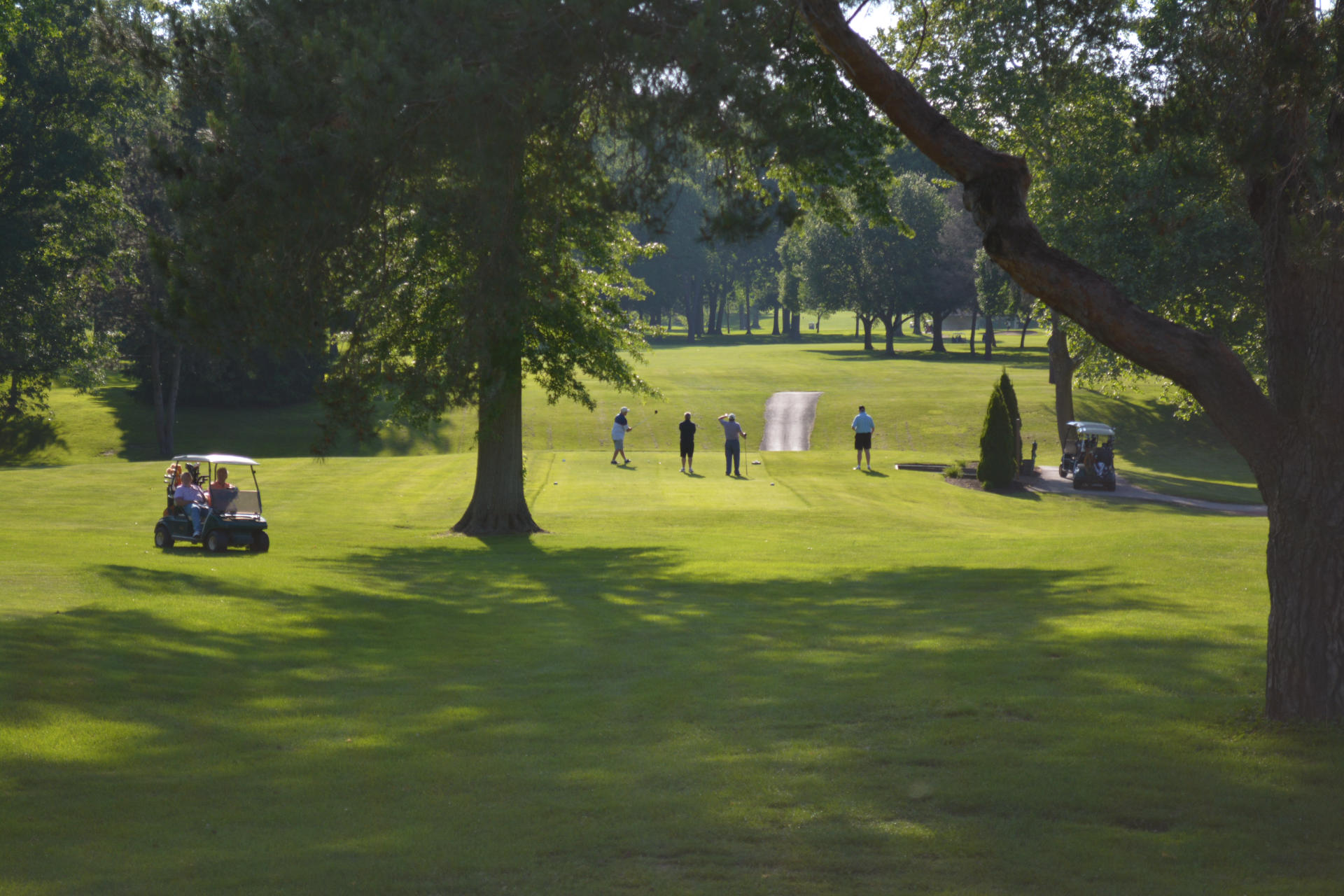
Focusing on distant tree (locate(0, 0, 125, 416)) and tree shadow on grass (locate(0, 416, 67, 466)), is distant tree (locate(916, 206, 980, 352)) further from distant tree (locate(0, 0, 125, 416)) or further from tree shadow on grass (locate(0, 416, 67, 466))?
distant tree (locate(0, 0, 125, 416))

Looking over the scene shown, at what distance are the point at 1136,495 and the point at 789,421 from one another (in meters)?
20.6

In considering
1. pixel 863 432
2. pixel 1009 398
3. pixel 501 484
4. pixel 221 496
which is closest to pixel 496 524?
pixel 501 484

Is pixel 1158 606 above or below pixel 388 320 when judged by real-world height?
below

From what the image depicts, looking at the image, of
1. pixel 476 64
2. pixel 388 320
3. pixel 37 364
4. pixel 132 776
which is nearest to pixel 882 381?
pixel 37 364

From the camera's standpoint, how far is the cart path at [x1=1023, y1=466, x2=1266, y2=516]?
31625mm

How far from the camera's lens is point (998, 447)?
33.3 m

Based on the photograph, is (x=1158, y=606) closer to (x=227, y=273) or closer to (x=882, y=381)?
(x=227, y=273)

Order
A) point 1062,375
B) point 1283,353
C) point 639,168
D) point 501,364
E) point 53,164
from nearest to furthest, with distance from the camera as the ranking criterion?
point 1283,353 → point 639,168 → point 501,364 → point 53,164 → point 1062,375

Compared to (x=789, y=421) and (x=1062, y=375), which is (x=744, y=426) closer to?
(x=789, y=421)

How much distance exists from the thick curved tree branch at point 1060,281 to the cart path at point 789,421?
3736cm

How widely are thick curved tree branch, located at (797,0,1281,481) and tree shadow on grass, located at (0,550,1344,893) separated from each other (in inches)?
94.6

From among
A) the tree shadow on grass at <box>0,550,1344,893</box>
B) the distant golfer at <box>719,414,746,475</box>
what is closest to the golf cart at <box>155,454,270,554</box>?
the tree shadow on grass at <box>0,550,1344,893</box>

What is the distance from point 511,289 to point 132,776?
7773mm

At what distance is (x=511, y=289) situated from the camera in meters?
14.0
